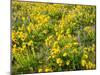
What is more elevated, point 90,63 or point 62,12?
point 62,12

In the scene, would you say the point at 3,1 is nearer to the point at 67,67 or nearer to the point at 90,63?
the point at 67,67

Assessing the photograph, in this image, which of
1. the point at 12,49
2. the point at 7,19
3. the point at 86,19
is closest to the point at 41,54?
the point at 12,49

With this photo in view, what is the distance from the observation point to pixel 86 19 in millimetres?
2906

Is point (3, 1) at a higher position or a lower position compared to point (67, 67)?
higher

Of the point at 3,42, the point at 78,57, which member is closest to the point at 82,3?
the point at 78,57

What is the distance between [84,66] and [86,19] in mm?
581

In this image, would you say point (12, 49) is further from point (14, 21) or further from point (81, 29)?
point (81, 29)

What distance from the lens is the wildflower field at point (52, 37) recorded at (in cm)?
260

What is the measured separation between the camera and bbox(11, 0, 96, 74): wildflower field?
260 cm

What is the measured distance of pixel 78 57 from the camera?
2848 mm

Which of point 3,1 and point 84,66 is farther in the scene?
point 84,66

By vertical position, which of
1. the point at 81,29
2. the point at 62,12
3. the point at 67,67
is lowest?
the point at 67,67

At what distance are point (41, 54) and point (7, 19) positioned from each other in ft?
1.81

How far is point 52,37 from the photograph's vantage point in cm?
274
